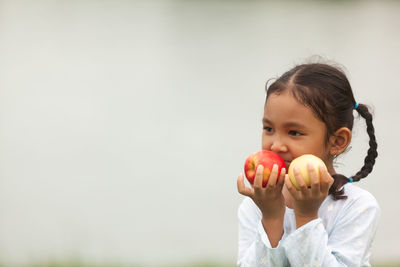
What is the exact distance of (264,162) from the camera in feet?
6.81

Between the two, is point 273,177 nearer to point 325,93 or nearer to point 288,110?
point 288,110

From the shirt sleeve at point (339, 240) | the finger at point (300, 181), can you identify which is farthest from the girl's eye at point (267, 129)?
the shirt sleeve at point (339, 240)

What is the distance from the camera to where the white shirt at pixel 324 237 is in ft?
6.47

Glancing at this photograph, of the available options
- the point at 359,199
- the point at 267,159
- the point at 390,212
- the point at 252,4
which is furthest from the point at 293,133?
the point at 390,212

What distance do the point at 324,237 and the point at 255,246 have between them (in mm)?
209

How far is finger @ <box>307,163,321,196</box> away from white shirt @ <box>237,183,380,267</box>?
91 millimetres

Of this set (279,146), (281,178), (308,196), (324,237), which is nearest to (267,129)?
(279,146)

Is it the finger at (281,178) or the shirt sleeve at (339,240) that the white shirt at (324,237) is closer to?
the shirt sleeve at (339,240)

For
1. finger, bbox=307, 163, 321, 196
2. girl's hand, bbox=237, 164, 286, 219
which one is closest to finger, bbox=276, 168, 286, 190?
girl's hand, bbox=237, 164, 286, 219

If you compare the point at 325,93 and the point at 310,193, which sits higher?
the point at 325,93

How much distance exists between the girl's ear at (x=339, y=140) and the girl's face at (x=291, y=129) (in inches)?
2.3

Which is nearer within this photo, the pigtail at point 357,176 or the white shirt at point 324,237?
the white shirt at point 324,237

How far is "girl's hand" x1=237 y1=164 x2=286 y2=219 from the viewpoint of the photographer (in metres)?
2.03

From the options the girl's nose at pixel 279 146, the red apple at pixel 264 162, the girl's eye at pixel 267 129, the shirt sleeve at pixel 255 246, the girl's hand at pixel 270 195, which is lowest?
the shirt sleeve at pixel 255 246
